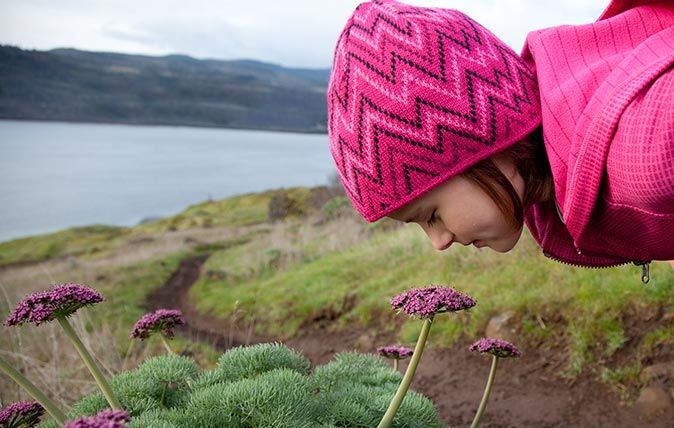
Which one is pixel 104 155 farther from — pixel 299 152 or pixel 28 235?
pixel 28 235

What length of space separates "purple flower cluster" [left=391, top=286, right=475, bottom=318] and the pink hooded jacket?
471 millimetres

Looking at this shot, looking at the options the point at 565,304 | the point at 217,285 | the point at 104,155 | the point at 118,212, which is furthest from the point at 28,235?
the point at 104,155

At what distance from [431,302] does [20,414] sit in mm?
1274

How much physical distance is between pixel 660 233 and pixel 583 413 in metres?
1.98

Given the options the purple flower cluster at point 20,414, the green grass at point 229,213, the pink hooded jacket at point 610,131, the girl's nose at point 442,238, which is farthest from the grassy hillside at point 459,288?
the green grass at point 229,213

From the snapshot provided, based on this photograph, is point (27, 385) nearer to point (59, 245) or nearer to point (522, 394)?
point (522, 394)

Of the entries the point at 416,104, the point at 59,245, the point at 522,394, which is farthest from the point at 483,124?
the point at 59,245

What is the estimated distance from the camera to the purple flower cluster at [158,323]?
2.11m

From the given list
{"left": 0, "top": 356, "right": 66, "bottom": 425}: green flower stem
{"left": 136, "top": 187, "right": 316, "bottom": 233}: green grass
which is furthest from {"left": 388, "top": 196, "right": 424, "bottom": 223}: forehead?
{"left": 136, "top": 187, "right": 316, "bottom": 233}: green grass

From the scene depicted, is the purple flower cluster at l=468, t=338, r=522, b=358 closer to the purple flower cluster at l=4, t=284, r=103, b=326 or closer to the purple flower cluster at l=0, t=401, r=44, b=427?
the purple flower cluster at l=4, t=284, r=103, b=326

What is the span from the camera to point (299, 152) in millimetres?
143125

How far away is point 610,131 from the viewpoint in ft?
4.92

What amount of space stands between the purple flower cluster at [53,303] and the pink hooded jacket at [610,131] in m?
1.38

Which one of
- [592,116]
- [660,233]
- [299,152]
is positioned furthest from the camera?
[299,152]
